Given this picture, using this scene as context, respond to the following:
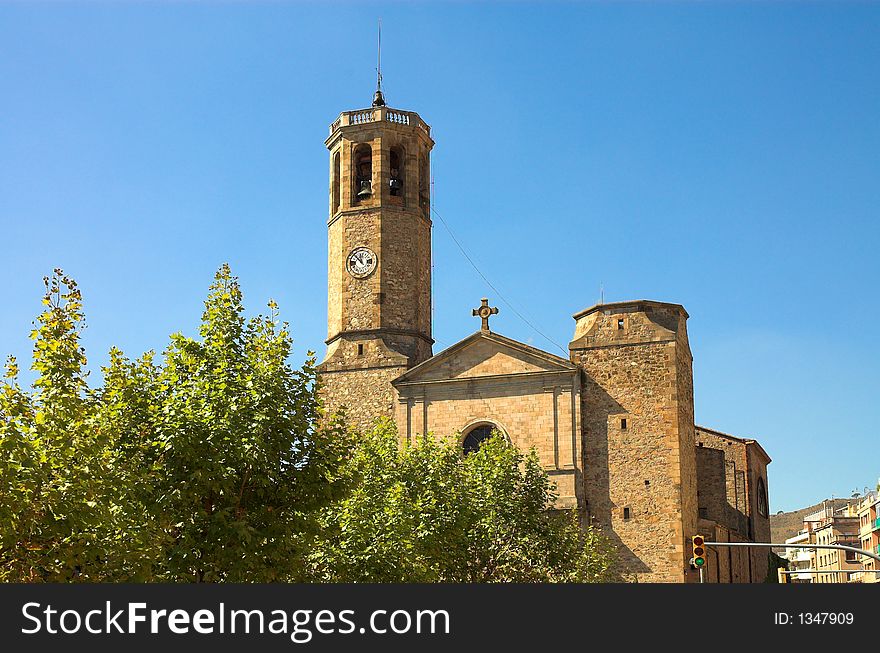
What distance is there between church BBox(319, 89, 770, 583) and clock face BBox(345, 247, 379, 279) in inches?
2.1

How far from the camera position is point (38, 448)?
17.7m

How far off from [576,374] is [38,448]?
1259 inches

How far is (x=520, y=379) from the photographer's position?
4828 cm

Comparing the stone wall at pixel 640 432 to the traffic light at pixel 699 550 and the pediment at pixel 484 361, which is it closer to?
the pediment at pixel 484 361

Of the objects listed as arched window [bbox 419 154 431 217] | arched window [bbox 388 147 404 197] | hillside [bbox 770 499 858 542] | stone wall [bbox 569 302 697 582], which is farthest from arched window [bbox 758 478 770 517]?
hillside [bbox 770 499 858 542]

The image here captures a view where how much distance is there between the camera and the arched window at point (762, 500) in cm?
5902

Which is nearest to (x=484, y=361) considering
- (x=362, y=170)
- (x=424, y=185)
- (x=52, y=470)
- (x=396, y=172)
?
(x=424, y=185)

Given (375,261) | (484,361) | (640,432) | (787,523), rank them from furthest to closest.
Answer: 1. (787,523)
2. (375,261)
3. (484,361)
4. (640,432)

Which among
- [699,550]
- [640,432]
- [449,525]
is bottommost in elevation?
[699,550]

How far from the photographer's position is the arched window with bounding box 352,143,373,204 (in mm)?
52000

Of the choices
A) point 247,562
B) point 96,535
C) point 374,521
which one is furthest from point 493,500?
point 96,535

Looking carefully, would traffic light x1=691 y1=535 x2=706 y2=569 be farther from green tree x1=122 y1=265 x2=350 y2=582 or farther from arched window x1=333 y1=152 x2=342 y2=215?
arched window x1=333 y1=152 x2=342 y2=215

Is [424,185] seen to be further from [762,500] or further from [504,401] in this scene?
[762,500]

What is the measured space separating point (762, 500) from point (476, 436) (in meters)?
18.5
